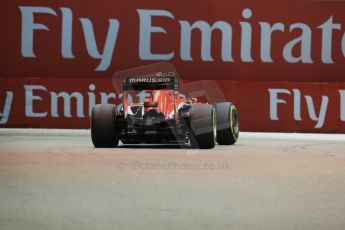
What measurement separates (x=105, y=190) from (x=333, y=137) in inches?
537

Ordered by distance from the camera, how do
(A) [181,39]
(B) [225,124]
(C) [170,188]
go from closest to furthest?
(C) [170,188]
(B) [225,124]
(A) [181,39]

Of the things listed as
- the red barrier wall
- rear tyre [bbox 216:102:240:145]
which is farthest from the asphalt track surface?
the red barrier wall

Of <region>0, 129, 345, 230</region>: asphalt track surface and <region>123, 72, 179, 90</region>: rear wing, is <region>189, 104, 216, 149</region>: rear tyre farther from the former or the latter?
<region>123, 72, 179, 90</region>: rear wing

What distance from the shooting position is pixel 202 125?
14688 mm

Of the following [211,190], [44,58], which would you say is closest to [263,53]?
[44,58]

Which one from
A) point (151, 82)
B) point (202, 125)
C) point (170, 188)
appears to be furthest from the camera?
point (151, 82)

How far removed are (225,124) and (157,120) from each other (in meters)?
2.11

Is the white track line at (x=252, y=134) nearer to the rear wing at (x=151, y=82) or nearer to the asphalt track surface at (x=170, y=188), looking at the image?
the asphalt track surface at (x=170, y=188)

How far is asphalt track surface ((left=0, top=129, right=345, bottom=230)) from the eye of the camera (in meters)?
6.48

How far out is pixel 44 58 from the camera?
24.0m

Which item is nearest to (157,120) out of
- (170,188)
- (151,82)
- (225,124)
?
(151,82)

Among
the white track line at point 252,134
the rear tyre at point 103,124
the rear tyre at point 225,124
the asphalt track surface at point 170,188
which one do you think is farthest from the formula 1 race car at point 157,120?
the white track line at point 252,134

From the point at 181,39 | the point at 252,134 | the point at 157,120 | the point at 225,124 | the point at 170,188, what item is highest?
the point at 181,39

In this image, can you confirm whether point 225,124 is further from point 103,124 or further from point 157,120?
point 103,124
